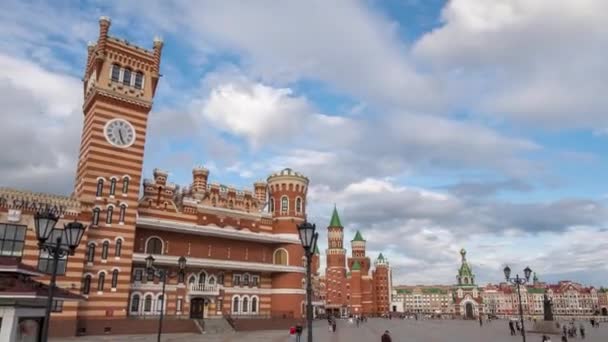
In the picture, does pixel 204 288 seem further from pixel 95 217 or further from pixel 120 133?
pixel 120 133

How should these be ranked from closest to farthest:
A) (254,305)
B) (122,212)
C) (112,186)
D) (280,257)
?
(112,186) → (122,212) → (254,305) → (280,257)

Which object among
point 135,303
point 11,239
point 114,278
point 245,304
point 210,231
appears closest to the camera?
point 11,239

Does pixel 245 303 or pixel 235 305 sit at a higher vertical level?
pixel 245 303

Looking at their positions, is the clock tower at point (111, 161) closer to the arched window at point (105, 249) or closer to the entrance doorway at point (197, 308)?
the arched window at point (105, 249)

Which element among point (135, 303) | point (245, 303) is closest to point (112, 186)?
point (135, 303)

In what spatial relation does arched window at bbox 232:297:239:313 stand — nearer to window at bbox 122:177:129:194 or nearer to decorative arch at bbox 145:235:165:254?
decorative arch at bbox 145:235:165:254

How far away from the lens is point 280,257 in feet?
167

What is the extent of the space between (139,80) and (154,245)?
51.0 feet

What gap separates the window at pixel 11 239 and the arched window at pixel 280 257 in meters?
25.7

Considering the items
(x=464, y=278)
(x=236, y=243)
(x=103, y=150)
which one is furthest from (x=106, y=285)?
(x=464, y=278)

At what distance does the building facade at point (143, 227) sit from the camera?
115 feet

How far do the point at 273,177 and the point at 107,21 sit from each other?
24.0m

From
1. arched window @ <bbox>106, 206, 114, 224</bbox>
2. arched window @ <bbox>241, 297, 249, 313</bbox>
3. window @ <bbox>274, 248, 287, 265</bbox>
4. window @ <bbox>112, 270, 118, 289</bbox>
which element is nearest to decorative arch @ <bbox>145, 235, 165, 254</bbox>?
window @ <bbox>112, 270, 118, 289</bbox>

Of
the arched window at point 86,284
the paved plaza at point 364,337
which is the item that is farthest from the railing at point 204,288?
the arched window at point 86,284
